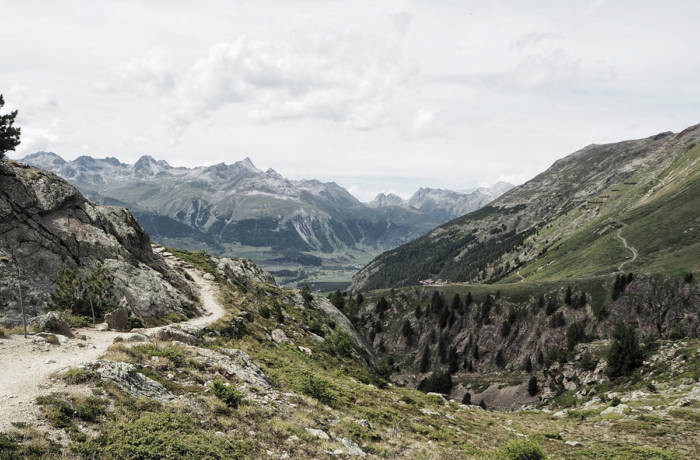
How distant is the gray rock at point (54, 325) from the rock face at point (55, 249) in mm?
10603

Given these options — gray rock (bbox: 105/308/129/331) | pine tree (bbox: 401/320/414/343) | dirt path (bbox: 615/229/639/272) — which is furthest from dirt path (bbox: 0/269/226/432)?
dirt path (bbox: 615/229/639/272)

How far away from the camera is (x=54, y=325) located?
107 ft

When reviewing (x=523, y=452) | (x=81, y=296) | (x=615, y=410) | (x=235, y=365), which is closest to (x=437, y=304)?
(x=615, y=410)

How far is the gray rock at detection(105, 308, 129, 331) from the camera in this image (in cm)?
3866

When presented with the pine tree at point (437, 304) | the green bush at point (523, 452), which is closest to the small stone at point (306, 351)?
the green bush at point (523, 452)

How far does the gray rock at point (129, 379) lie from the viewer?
67.4 feet

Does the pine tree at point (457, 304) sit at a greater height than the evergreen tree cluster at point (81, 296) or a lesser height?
lesser

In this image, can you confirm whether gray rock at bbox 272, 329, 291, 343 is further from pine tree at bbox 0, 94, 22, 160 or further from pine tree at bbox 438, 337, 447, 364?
pine tree at bbox 438, 337, 447, 364

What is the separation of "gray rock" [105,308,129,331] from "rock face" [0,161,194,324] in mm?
7786

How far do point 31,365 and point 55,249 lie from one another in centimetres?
3554

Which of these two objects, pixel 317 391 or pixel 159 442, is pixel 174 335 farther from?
pixel 159 442

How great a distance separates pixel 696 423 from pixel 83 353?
192 feet

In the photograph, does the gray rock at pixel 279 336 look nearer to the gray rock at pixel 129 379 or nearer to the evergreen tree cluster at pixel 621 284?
the gray rock at pixel 129 379

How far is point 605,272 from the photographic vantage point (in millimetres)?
162250
